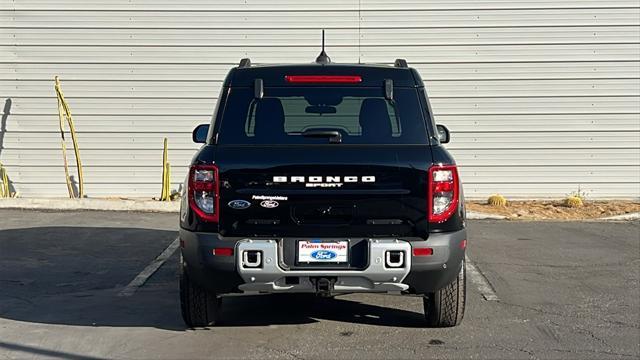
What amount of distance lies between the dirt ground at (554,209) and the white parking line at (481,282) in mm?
4818

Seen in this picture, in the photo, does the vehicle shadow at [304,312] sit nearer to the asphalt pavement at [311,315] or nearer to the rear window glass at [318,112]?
the asphalt pavement at [311,315]

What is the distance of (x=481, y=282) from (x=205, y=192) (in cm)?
357

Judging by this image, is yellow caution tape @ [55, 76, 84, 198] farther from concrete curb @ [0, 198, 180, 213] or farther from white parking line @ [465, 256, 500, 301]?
white parking line @ [465, 256, 500, 301]

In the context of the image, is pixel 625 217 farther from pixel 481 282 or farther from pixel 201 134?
pixel 201 134

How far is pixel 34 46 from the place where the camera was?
14383mm

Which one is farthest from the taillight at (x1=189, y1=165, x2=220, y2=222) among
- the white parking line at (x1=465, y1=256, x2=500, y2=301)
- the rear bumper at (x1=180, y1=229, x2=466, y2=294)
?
the white parking line at (x1=465, y1=256, x2=500, y2=301)

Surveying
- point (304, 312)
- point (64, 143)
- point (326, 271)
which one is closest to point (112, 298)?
point (304, 312)

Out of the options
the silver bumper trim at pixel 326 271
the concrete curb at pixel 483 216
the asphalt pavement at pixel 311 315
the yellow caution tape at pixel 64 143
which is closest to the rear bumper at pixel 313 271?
the silver bumper trim at pixel 326 271

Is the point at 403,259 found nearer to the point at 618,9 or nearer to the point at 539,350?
the point at 539,350

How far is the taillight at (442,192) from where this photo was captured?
202 inches

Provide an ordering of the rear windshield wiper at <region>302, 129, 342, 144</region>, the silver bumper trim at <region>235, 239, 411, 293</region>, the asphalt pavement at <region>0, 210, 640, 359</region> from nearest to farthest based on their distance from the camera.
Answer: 1. the silver bumper trim at <region>235, 239, 411, 293</region>
2. the rear windshield wiper at <region>302, 129, 342, 144</region>
3. the asphalt pavement at <region>0, 210, 640, 359</region>

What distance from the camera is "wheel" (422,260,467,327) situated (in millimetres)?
5684

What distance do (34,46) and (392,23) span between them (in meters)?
6.34

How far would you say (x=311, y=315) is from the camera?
638cm
